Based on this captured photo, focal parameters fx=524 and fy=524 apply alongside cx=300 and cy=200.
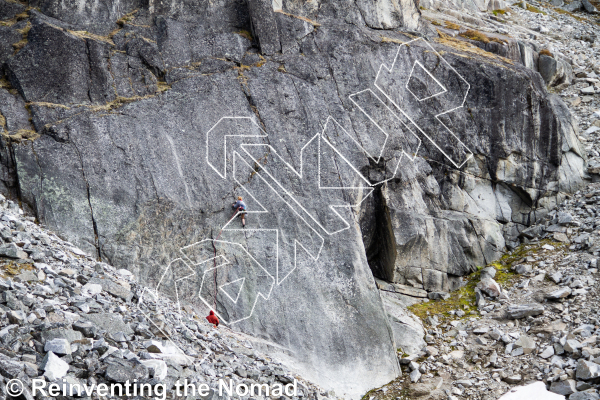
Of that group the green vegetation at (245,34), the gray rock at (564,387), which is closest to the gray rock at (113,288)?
the green vegetation at (245,34)

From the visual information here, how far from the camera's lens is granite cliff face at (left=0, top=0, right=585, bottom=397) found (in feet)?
57.2

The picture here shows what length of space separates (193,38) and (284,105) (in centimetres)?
455

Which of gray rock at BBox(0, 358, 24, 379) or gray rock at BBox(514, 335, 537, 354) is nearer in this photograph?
gray rock at BBox(0, 358, 24, 379)

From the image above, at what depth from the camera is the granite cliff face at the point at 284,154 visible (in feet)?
57.2

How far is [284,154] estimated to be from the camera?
65.8ft

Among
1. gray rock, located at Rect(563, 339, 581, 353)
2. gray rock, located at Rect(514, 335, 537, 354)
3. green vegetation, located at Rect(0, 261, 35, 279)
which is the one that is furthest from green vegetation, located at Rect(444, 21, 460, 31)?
green vegetation, located at Rect(0, 261, 35, 279)

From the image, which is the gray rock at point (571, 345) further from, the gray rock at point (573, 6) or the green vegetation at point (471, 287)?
the gray rock at point (573, 6)

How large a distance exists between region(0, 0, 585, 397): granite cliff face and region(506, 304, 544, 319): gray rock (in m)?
3.35

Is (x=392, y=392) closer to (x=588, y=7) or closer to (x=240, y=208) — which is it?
(x=240, y=208)

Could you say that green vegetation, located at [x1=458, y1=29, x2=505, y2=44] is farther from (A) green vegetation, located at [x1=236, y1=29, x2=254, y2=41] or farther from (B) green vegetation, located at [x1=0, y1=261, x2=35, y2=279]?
(B) green vegetation, located at [x1=0, y1=261, x2=35, y2=279]

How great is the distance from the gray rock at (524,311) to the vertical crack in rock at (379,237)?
465 centimetres

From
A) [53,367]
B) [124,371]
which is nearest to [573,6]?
[124,371]

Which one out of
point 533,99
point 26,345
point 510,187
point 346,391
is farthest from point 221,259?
point 533,99

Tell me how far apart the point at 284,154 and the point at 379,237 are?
5365mm
